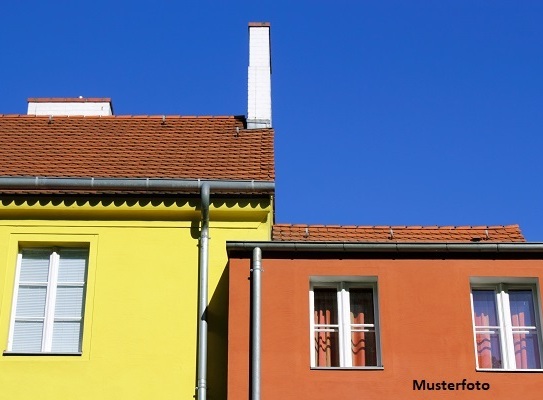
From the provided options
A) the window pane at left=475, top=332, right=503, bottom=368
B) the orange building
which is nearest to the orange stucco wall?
the orange building

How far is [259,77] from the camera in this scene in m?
23.0

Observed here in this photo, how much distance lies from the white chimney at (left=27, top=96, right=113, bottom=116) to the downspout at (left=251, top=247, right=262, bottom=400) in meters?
9.19

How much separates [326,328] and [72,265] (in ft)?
15.4

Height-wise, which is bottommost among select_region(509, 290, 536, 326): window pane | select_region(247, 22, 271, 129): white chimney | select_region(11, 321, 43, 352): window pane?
select_region(11, 321, 43, 352): window pane

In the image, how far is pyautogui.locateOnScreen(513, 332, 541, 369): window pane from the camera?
1700 centimetres

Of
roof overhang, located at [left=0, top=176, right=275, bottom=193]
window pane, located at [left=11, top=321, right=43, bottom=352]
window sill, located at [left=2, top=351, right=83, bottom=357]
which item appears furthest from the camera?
roof overhang, located at [left=0, top=176, right=275, bottom=193]

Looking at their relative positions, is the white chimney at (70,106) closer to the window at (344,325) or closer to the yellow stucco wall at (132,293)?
the yellow stucco wall at (132,293)

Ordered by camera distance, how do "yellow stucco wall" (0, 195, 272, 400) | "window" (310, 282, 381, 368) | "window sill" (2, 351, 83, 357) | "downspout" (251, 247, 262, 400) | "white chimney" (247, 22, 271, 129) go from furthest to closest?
"white chimney" (247, 22, 271, 129) → "window sill" (2, 351, 83, 357) → "window" (310, 282, 381, 368) → "yellow stucco wall" (0, 195, 272, 400) → "downspout" (251, 247, 262, 400)

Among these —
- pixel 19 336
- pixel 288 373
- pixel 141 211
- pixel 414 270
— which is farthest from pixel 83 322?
pixel 414 270

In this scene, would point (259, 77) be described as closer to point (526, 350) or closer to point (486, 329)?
point (486, 329)

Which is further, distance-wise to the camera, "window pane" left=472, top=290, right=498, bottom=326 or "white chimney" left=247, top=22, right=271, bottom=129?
"white chimney" left=247, top=22, right=271, bottom=129

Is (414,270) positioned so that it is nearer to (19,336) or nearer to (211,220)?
(211,220)

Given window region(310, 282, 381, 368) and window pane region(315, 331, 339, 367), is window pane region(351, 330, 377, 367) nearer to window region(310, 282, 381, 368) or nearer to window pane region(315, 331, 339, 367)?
window region(310, 282, 381, 368)

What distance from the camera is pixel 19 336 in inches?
694
